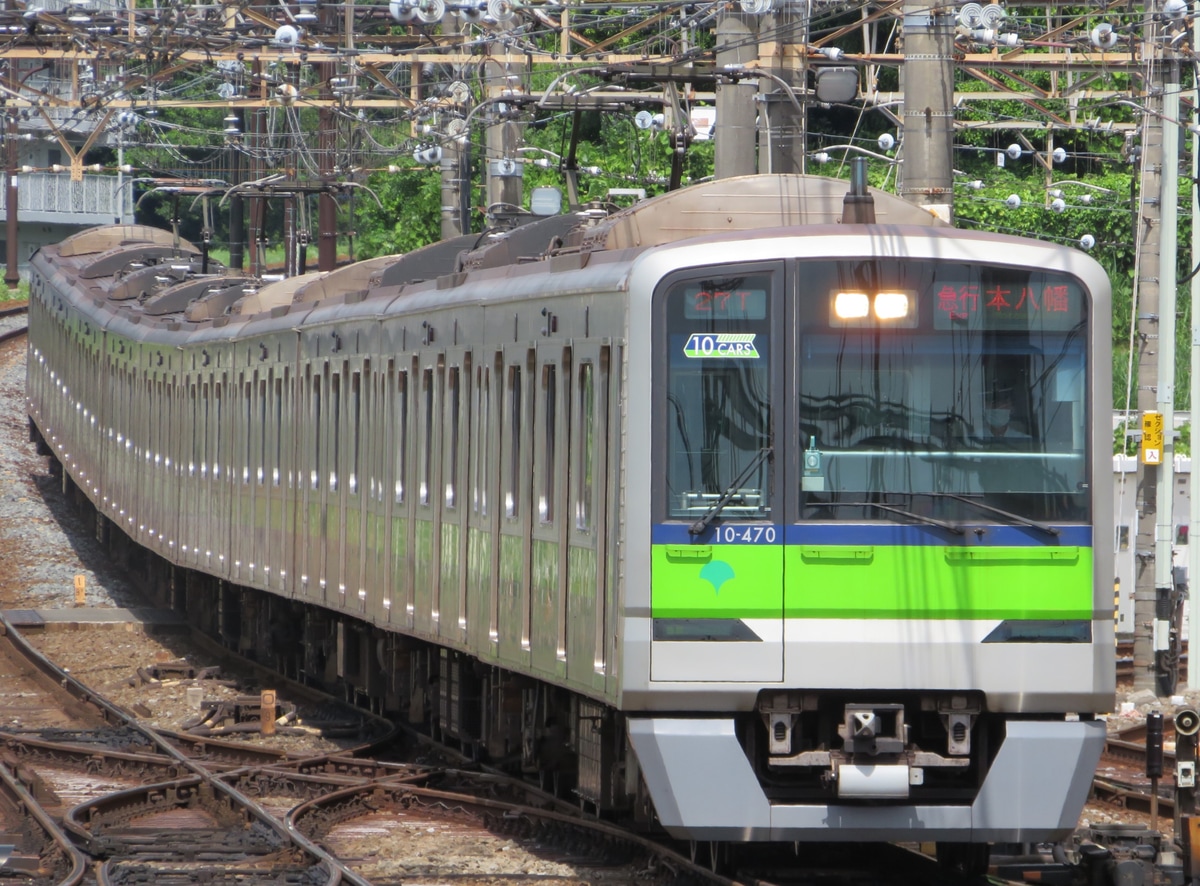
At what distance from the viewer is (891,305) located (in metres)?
8.33

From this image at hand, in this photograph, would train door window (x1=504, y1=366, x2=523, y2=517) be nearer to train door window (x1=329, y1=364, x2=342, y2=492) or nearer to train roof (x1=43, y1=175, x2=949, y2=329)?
train roof (x1=43, y1=175, x2=949, y2=329)

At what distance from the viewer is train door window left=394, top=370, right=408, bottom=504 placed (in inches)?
490

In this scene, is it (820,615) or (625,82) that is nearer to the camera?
(820,615)

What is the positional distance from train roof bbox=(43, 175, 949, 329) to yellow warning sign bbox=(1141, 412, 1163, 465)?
5.41 metres

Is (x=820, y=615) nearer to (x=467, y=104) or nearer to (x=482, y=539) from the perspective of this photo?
(x=482, y=539)

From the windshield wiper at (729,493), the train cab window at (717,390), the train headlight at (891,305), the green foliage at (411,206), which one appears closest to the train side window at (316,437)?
the train cab window at (717,390)

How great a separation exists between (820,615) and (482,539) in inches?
116

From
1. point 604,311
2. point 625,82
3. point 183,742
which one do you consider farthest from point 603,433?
point 183,742

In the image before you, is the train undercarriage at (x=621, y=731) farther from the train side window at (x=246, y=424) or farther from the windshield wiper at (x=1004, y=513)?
the train side window at (x=246, y=424)

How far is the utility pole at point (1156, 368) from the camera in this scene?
16641mm

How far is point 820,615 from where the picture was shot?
26.9 feet

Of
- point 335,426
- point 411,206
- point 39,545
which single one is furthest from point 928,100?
point 411,206

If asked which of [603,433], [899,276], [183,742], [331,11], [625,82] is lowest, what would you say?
[183,742]

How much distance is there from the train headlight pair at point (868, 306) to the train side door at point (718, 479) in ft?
0.74
